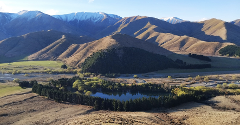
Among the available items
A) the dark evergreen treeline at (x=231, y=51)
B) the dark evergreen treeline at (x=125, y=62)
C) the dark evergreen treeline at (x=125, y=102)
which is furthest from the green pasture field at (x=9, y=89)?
the dark evergreen treeline at (x=231, y=51)

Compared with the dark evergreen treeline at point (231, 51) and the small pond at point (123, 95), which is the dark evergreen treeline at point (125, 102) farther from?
the dark evergreen treeline at point (231, 51)

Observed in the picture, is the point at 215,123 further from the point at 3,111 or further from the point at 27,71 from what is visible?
the point at 27,71

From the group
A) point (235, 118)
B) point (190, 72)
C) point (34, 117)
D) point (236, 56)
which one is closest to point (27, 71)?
point (34, 117)

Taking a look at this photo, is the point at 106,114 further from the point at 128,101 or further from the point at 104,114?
the point at 128,101

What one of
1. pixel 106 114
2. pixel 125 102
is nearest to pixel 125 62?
pixel 125 102

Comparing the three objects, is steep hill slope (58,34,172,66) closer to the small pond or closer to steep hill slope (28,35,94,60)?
steep hill slope (28,35,94,60)

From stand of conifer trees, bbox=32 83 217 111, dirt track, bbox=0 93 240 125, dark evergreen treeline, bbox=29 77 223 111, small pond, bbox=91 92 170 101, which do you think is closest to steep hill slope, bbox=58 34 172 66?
small pond, bbox=91 92 170 101
